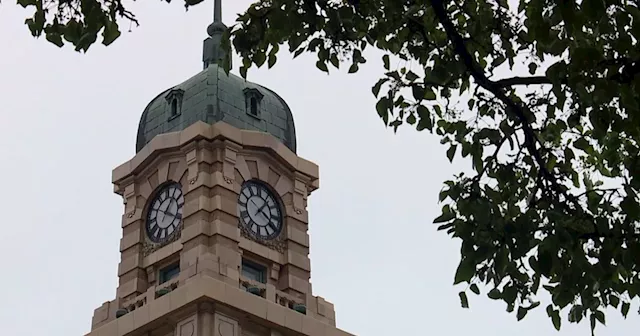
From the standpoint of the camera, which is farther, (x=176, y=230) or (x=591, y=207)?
(x=176, y=230)

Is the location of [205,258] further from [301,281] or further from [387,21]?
[387,21]

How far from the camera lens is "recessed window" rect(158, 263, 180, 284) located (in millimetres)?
→ 40044

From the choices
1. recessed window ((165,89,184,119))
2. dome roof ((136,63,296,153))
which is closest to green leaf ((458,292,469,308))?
dome roof ((136,63,296,153))

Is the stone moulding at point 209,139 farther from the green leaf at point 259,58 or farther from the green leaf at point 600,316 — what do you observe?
the green leaf at point 600,316

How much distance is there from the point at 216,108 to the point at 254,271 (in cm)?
554

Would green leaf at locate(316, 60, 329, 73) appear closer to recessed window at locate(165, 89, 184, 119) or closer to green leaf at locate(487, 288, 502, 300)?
green leaf at locate(487, 288, 502, 300)

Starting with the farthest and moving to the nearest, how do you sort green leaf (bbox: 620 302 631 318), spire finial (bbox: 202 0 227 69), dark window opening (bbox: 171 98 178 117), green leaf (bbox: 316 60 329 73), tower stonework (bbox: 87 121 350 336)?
spire finial (bbox: 202 0 227 69) < dark window opening (bbox: 171 98 178 117) < tower stonework (bbox: 87 121 350 336) < green leaf (bbox: 316 60 329 73) < green leaf (bbox: 620 302 631 318)

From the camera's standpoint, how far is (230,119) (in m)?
42.3

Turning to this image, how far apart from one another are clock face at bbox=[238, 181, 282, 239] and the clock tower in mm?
43

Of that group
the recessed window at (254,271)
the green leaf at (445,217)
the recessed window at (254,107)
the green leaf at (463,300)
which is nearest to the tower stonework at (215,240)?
the recessed window at (254,271)

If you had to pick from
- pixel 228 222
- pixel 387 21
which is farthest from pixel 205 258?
pixel 387 21

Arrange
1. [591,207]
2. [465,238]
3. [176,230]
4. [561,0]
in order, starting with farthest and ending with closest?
[176,230] → [591,207] → [465,238] → [561,0]

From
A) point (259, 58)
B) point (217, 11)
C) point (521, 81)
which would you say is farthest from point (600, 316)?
point (217, 11)

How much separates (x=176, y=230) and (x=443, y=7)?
92.7 ft
